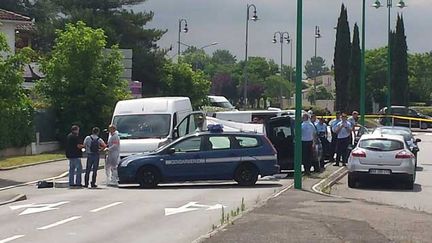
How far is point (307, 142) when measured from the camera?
90.0 ft

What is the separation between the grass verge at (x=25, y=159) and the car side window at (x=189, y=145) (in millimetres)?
9576

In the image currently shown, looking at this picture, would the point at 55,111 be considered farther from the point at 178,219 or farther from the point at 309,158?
the point at 178,219

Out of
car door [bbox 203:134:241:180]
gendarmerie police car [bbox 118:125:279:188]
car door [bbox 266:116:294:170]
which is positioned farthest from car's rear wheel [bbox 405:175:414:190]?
car door [bbox 203:134:241:180]

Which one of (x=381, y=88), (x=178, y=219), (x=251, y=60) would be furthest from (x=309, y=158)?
(x=251, y=60)

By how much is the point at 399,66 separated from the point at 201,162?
6799cm

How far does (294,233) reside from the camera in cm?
1358

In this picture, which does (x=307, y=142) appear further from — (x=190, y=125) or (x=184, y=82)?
(x=184, y=82)

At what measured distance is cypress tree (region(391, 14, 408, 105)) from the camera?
8919cm

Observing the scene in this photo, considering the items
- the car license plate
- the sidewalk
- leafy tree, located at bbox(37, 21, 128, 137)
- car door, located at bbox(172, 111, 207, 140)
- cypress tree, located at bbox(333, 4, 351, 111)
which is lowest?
the sidewalk

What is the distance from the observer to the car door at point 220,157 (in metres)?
24.8

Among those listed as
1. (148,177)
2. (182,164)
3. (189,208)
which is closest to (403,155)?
(182,164)

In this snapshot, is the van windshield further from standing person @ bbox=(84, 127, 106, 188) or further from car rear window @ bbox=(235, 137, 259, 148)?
car rear window @ bbox=(235, 137, 259, 148)

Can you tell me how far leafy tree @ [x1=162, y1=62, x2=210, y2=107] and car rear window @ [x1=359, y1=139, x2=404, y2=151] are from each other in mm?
42527

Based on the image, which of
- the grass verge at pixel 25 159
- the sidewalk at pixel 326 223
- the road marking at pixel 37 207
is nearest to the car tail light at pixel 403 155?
the sidewalk at pixel 326 223
